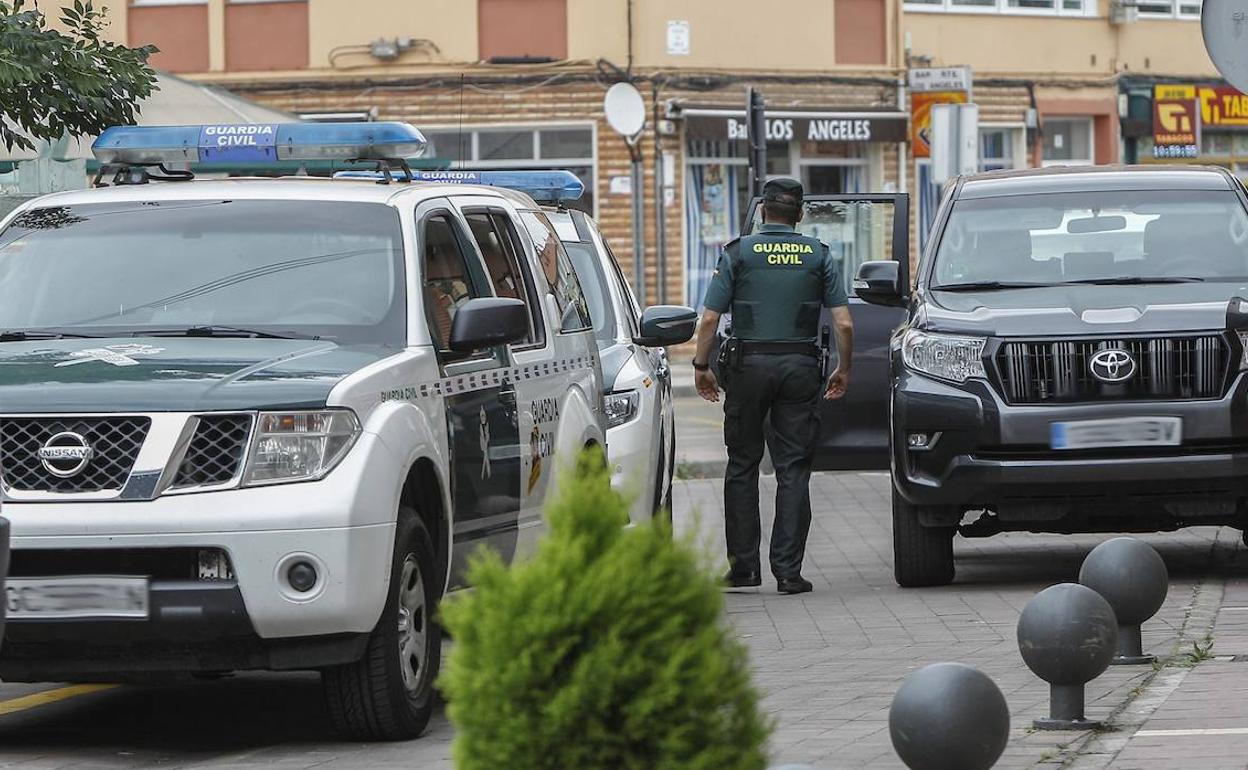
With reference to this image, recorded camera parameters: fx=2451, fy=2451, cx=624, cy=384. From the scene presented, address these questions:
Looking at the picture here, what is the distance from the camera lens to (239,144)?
9.70 meters

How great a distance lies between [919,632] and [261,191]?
10.3 ft

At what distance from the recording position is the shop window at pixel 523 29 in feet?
109

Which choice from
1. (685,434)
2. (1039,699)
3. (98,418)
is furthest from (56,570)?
(685,434)

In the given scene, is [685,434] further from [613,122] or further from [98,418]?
[98,418]

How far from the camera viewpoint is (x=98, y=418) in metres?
6.94

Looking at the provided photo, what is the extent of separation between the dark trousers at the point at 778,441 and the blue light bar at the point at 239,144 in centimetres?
239

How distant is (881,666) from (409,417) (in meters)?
2.22

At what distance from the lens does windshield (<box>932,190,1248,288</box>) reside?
11250 millimetres

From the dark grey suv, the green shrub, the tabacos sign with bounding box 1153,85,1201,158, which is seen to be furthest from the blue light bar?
the tabacos sign with bounding box 1153,85,1201,158

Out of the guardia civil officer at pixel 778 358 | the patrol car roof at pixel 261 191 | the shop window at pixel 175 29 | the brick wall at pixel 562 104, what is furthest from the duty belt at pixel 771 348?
the shop window at pixel 175 29

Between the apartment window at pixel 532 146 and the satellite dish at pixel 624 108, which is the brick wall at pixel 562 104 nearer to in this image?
the apartment window at pixel 532 146

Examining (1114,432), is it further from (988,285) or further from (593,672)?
(593,672)

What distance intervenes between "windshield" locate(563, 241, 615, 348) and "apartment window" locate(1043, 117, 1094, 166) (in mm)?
26696

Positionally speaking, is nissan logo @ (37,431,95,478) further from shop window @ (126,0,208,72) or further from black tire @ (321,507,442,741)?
shop window @ (126,0,208,72)
